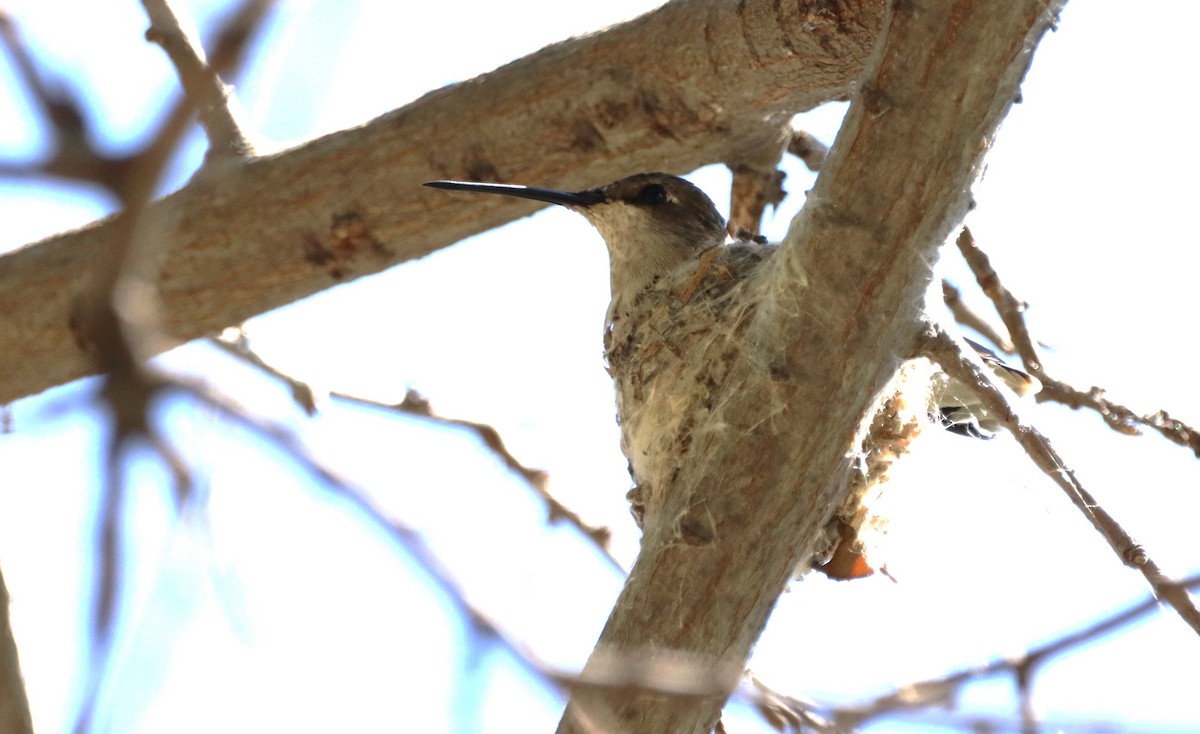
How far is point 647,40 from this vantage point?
2.94m

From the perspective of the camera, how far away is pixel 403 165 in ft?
9.98

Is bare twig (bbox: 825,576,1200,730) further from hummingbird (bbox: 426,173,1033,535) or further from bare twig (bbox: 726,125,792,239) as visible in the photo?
bare twig (bbox: 726,125,792,239)

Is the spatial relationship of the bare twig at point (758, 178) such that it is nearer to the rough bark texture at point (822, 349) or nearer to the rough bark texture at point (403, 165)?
the rough bark texture at point (403, 165)

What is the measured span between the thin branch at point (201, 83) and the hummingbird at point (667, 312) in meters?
0.53

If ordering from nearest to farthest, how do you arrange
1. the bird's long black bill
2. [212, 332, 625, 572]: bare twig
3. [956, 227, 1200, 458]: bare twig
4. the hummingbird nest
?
the hummingbird nest
[956, 227, 1200, 458]: bare twig
the bird's long black bill
[212, 332, 625, 572]: bare twig

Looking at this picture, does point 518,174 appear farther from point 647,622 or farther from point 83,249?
point 647,622

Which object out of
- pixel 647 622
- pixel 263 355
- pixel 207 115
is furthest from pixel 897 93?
pixel 263 355

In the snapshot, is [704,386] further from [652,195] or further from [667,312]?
[652,195]

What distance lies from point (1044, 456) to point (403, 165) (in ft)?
5.38

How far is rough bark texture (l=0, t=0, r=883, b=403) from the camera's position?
2961 millimetres

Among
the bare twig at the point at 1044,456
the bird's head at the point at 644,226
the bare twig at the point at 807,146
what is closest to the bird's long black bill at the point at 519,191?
the bird's head at the point at 644,226

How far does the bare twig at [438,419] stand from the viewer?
3.59 meters

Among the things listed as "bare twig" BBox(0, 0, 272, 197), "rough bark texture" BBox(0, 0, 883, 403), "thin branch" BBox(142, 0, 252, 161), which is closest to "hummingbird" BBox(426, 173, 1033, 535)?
"rough bark texture" BBox(0, 0, 883, 403)

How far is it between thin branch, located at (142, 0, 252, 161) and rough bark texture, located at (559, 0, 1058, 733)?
1.00 m
